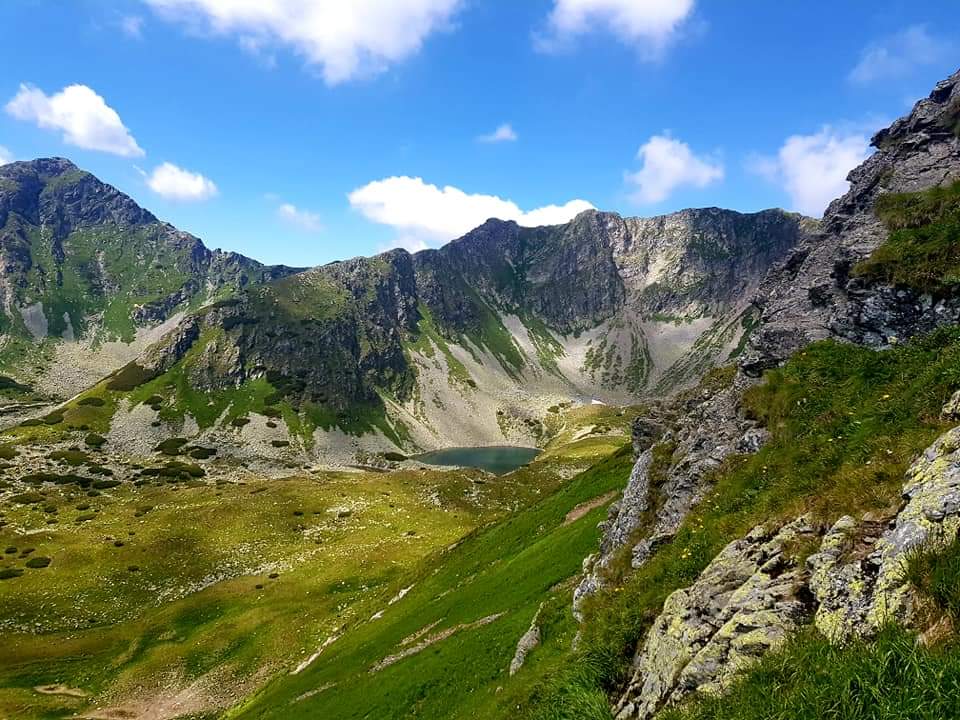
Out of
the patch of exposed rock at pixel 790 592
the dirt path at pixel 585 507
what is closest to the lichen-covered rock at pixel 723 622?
the patch of exposed rock at pixel 790 592

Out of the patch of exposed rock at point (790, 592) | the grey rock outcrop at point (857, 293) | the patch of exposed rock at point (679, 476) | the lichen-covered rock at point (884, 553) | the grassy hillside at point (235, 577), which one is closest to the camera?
the lichen-covered rock at point (884, 553)

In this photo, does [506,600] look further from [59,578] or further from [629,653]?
[59,578]

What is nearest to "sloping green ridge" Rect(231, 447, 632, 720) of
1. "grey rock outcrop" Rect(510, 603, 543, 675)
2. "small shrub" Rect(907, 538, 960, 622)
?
"grey rock outcrop" Rect(510, 603, 543, 675)

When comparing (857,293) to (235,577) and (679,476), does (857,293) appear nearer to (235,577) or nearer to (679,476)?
(679,476)

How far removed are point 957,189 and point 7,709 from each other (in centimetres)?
7953

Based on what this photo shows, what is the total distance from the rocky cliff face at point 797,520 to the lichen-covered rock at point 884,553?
0.02 m

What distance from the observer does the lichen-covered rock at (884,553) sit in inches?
300

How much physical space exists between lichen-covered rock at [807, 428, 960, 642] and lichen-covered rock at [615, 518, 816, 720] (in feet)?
2.57

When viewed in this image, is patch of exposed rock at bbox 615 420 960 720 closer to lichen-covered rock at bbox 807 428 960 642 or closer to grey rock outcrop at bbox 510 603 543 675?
lichen-covered rock at bbox 807 428 960 642

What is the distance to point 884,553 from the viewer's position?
8258 mm

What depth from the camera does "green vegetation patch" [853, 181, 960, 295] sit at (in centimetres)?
2008

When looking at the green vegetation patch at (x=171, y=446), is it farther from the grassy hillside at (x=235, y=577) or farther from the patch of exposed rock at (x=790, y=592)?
the patch of exposed rock at (x=790, y=592)

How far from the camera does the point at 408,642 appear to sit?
3584 centimetres

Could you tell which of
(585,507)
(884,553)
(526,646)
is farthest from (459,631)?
(884,553)
